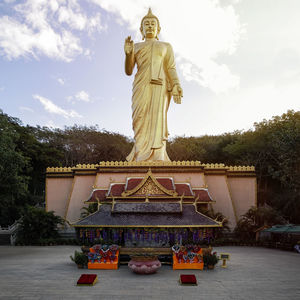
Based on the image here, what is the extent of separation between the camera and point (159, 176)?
2189 cm

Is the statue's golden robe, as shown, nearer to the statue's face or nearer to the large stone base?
the statue's face

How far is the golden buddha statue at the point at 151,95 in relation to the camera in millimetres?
22688

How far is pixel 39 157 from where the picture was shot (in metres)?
33.3

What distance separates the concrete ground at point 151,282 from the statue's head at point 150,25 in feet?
54.0

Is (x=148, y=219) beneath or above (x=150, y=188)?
beneath

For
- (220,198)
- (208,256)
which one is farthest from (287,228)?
→ (208,256)

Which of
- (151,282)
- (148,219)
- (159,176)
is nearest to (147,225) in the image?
(148,219)

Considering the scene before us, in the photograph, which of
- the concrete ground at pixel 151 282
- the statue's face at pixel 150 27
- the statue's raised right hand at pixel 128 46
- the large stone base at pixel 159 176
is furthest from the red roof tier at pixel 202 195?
the statue's face at pixel 150 27

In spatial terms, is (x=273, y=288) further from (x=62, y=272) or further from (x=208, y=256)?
(x=62, y=272)

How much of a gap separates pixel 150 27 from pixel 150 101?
17.8 ft

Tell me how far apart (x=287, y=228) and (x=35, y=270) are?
43.8 ft

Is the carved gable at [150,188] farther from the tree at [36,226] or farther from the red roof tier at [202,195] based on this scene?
the tree at [36,226]

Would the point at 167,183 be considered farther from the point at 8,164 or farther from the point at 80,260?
the point at 8,164

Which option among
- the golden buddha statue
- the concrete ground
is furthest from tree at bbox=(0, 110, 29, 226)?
the golden buddha statue
